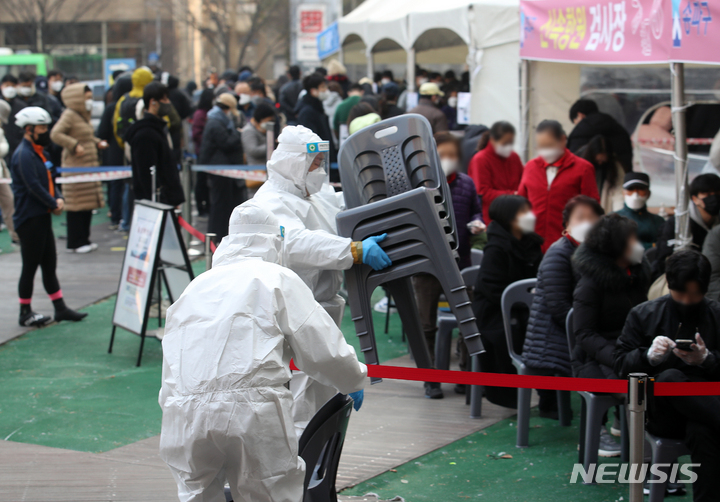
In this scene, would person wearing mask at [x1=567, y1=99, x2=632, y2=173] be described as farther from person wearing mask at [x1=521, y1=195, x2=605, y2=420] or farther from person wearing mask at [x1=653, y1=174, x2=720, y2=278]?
person wearing mask at [x1=521, y1=195, x2=605, y2=420]

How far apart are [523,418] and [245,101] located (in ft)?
28.8

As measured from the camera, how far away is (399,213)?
4012 mm

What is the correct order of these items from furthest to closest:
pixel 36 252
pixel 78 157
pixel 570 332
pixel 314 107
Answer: pixel 78 157 < pixel 314 107 < pixel 36 252 < pixel 570 332

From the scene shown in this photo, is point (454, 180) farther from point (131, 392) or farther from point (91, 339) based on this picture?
point (91, 339)

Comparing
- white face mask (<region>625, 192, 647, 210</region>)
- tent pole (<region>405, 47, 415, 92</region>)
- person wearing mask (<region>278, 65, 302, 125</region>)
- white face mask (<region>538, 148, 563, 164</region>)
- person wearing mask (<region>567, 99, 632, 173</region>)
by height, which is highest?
tent pole (<region>405, 47, 415, 92</region>)

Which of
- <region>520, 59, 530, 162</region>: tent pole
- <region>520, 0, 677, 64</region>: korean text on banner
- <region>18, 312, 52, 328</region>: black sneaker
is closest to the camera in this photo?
<region>520, 0, 677, 64</region>: korean text on banner

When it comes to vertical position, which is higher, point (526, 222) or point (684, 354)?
point (526, 222)

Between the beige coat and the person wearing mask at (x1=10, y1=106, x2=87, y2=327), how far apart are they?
2639mm

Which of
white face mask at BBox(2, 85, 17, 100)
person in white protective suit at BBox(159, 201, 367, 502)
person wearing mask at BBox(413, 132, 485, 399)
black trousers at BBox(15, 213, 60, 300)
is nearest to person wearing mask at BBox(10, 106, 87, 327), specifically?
black trousers at BBox(15, 213, 60, 300)

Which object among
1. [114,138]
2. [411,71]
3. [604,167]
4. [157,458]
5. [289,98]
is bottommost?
[157,458]

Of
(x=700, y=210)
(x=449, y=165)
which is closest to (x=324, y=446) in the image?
(x=449, y=165)

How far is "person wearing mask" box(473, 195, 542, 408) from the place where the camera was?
5.27 m

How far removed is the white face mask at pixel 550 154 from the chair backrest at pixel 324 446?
12.6ft

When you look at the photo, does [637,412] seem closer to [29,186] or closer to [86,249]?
[29,186]
